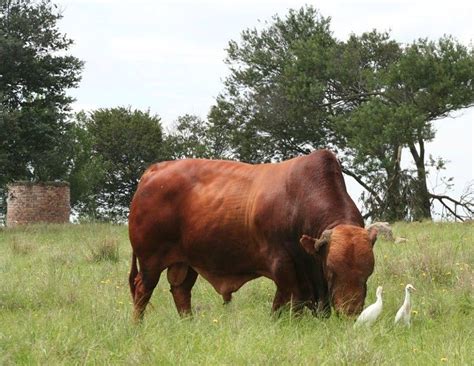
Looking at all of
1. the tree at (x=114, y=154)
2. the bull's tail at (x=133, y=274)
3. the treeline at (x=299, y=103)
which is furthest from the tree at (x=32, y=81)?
the tree at (x=114, y=154)

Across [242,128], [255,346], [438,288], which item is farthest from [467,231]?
[242,128]

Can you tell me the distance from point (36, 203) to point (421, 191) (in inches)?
580

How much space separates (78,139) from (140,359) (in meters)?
42.1

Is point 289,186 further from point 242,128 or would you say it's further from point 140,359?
point 242,128

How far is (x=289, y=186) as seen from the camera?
6.71 metres

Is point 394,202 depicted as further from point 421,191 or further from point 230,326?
point 230,326

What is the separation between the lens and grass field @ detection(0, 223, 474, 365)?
4918mm

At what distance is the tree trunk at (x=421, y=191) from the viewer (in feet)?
82.0

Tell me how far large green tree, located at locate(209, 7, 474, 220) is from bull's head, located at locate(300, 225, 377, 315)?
19.1 meters

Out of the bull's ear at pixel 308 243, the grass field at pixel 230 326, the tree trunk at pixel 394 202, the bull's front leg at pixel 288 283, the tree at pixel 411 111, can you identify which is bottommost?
the grass field at pixel 230 326

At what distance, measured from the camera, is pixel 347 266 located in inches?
228

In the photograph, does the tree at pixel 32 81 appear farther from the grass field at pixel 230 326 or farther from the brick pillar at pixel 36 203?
the grass field at pixel 230 326

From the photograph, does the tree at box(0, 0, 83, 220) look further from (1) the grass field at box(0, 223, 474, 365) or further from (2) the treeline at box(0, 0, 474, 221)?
(1) the grass field at box(0, 223, 474, 365)

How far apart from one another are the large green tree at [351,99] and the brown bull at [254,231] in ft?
58.6
